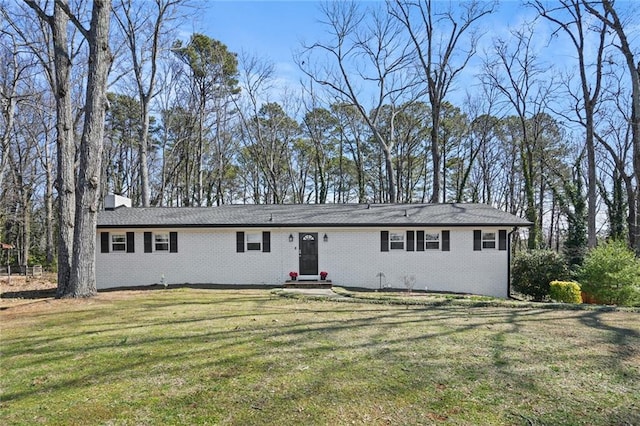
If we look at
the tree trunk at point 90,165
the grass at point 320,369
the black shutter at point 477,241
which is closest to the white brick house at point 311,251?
the black shutter at point 477,241

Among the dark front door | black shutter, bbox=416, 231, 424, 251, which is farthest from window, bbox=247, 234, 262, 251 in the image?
black shutter, bbox=416, 231, 424, 251

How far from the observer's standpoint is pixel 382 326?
6.98 m

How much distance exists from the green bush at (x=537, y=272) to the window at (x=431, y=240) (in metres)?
3.68

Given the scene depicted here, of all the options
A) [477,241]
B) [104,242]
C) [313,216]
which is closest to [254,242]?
[313,216]

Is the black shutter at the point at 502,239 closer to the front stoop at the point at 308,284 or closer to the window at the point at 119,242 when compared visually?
the front stoop at the point at 308,284

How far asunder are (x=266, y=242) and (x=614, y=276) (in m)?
12.0

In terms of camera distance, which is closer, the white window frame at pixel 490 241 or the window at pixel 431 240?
the white window frame at pixel 490 241

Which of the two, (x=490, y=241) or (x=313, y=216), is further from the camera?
(x=313, y=216)

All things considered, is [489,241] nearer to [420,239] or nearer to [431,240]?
[431,240]

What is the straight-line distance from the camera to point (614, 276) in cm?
1226

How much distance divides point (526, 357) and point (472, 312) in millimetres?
3676

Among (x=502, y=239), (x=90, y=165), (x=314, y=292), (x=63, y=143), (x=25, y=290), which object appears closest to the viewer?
(x=90, y=165)

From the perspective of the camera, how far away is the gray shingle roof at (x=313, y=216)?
48.5 ft

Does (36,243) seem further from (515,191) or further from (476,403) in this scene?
(515,191)
